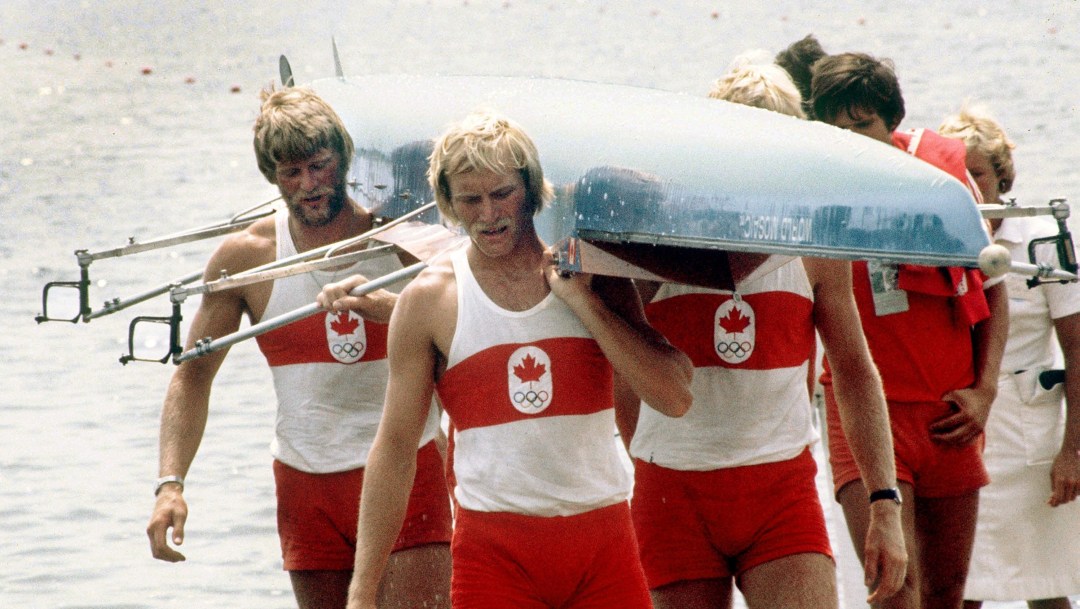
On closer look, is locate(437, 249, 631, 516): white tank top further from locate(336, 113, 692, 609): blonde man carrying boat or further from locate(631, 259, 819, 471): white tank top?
locate(631, 259, 819, 471): white tank top

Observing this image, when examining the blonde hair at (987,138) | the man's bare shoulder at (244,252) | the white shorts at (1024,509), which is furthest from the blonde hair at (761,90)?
the white shorts at (1024,509)

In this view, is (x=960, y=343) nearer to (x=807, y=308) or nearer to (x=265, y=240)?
(x=807, y=308)

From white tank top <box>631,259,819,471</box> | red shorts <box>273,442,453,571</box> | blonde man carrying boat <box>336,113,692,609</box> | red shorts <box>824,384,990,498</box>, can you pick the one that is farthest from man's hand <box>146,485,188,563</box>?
Result: red shorts <box>824,384,990,498</box>

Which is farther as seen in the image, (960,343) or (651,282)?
(960,343)

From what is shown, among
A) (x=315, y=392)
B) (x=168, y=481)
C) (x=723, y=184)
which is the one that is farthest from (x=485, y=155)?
(x=168, y=481)

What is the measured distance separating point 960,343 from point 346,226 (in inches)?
77.7

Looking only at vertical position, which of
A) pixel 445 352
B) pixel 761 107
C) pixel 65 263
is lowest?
pixel 65 263

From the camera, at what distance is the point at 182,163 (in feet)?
75.9

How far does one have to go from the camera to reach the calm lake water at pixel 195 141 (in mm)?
10227

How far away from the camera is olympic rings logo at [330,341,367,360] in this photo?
536cm

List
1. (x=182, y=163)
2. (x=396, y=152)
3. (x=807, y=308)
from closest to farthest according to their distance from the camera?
(x=807, y=308)
(x=396, y=152)
(x=182, y=163)

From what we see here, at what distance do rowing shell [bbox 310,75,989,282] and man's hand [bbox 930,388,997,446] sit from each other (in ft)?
4.14

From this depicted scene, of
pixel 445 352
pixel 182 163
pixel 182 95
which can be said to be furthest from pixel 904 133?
pixel 182 95

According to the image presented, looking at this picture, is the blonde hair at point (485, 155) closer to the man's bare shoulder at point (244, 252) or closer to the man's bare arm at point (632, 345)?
the man's bare arm at point (632, 345)
